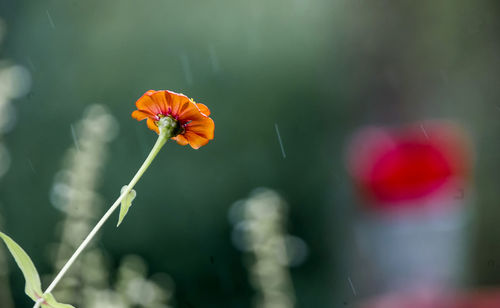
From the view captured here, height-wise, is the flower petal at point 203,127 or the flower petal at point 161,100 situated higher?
the flower petal at point 161,100

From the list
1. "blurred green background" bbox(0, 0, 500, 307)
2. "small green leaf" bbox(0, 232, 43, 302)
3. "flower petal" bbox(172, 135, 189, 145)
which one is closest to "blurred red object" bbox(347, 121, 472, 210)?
"blurred green background" bbox(0, 0, 500, 307)

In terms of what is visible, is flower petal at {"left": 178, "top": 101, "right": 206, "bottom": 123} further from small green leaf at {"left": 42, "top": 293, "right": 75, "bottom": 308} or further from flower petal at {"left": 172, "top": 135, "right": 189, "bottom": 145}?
small green leaf at {"left": 42, "top": 293, "right": 75, "bottom": 308}

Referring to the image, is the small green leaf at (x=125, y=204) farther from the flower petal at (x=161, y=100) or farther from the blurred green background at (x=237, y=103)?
the blurred green background at (x=237, y=103)

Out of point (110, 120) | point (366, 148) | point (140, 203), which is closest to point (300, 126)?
point (366, 148)

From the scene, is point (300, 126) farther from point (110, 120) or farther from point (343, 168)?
point (110, 120)

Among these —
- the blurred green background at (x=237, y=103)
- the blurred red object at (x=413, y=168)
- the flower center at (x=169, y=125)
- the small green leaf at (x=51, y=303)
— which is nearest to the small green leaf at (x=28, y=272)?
the small green leaf at (x=51, y=303)

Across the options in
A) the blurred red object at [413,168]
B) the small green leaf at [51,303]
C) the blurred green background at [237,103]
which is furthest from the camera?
the blurred green background at [237,103]

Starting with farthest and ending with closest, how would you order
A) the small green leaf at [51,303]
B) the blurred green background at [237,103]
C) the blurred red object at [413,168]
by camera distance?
the blurred green background at [237,103], the blurred red object at [413,168], the small green leaf at [51,303]
